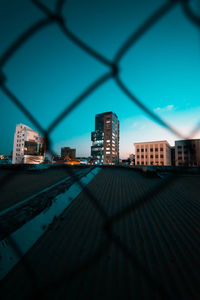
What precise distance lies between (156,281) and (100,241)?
75 cm

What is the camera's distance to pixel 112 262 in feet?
4.44

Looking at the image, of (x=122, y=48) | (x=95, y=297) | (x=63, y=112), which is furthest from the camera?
(x=95, y=297)

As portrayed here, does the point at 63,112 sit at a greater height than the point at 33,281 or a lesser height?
greater

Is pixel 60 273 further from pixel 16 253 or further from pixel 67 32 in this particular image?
pixel 67 32

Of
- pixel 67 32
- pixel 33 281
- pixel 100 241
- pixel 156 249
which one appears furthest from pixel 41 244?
pixel 67 32

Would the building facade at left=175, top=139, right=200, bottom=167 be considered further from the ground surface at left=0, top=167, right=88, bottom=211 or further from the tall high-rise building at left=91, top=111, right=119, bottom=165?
the tall high-rise building at left=91, top=111, right=119, bottom=165

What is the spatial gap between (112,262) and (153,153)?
49.6 metres

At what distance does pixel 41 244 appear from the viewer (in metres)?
1.59

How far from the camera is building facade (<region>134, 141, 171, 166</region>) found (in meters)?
45.2

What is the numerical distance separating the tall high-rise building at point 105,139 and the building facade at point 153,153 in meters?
16.1

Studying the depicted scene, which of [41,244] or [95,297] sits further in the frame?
[41,244]

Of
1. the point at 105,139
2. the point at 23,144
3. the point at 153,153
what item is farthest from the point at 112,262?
the point at 105,139

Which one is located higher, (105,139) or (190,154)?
(105,139)

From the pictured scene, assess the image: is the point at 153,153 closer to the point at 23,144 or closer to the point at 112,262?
the point at 23,144
